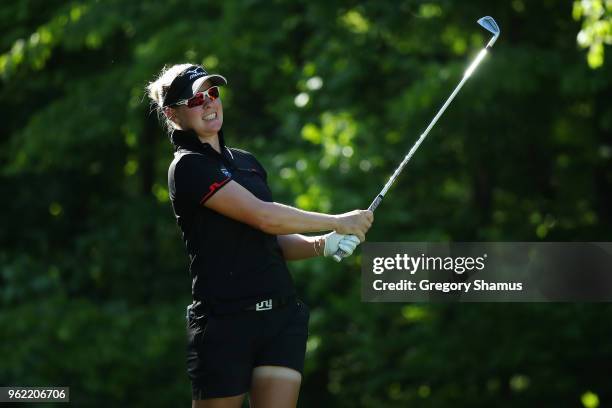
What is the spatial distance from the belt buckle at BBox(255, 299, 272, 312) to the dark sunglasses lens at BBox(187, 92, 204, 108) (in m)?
0.67

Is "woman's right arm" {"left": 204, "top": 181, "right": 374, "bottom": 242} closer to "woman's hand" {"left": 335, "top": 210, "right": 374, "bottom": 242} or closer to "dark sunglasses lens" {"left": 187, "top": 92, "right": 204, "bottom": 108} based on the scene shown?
"woman's hand" {"left": 335, "top": 210, "right": 374, "bottom": 242}

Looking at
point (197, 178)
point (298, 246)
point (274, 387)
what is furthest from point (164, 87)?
point (274, 387)

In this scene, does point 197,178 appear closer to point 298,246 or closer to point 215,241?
point 215,241

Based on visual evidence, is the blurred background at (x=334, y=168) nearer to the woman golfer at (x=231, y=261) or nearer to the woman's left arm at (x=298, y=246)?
the woman's left arm at (x=298, y=246)

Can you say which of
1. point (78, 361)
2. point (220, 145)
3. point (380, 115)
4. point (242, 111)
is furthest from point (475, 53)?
point (220, 145)

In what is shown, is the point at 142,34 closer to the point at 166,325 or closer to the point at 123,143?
the point at 123,143

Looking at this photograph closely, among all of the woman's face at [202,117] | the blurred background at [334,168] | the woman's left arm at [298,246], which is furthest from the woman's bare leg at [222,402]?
the blurred background at [334,168]

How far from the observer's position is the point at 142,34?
10.1 m

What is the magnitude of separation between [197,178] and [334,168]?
532cm

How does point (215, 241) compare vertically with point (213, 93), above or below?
below

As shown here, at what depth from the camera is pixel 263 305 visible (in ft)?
11.7

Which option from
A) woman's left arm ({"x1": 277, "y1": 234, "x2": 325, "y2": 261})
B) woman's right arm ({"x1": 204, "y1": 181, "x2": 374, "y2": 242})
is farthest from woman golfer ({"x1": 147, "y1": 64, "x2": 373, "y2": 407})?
woman's left arm ({"x1": 277, "y1": 234, "x2": 325, "y2": 261})

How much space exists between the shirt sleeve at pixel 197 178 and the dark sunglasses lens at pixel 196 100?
0.19m

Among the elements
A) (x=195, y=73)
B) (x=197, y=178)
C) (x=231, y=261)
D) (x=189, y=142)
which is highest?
(x=195, y=73)
